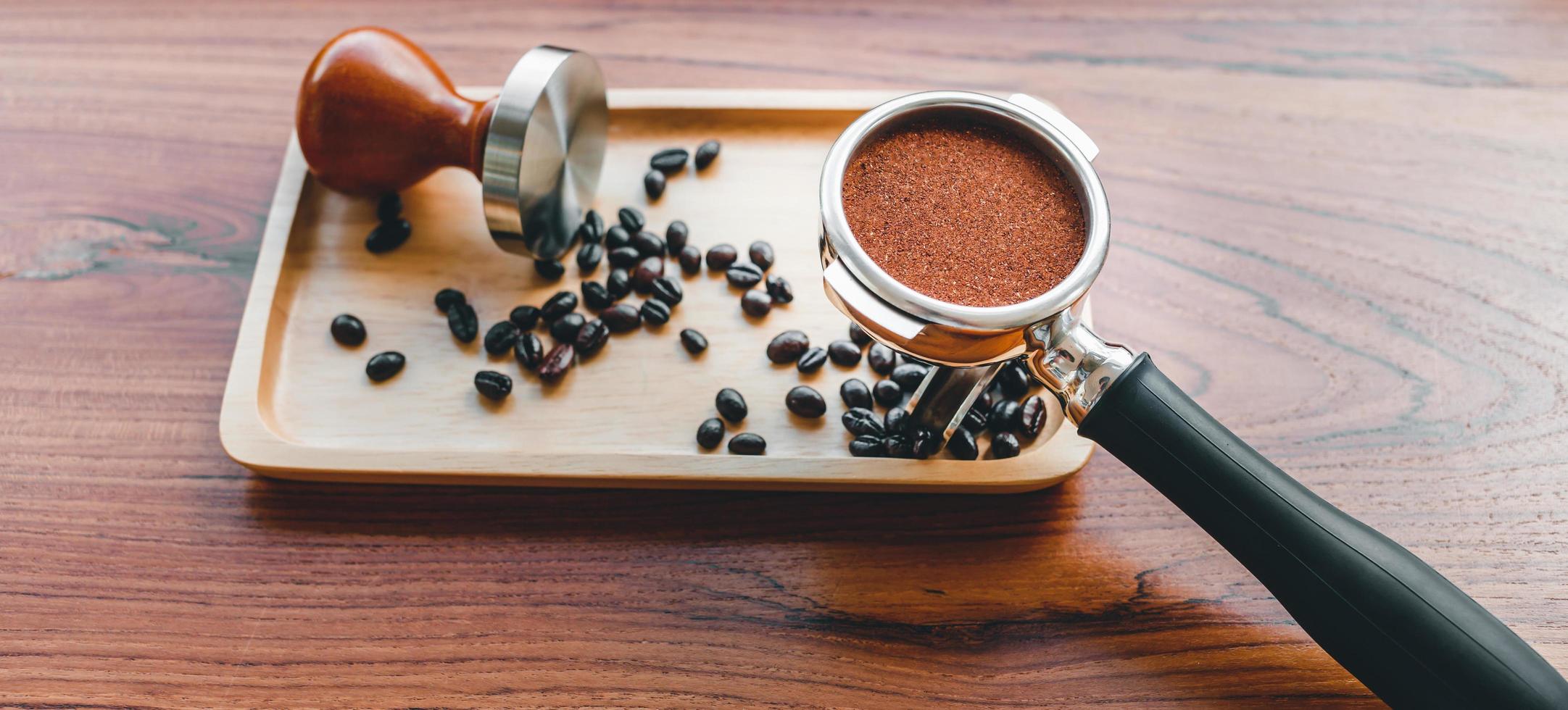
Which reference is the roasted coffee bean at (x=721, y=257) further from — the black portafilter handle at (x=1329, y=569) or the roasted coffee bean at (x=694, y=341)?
the black portafilter handle at (x=1329, y=569)

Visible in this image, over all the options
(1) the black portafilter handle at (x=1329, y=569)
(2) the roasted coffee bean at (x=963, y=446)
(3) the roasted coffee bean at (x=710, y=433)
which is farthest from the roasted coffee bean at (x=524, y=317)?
(1) the black portafilter handle at (x=1329, y=569)

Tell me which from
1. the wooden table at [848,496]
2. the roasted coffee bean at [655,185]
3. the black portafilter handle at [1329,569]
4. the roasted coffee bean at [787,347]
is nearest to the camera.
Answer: the black portafilter handle at [1329,569]

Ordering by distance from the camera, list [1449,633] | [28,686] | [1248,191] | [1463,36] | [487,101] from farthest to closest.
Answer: [1463,36] < [1248,191] < [487,101] < [28,686] < [1449,633]

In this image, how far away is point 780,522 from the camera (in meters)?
0.92

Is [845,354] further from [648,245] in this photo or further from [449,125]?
[449,125]

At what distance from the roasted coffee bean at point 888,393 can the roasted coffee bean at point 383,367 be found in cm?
48

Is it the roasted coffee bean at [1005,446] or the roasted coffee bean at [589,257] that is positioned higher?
the roasted coffee bean at [1005,446]

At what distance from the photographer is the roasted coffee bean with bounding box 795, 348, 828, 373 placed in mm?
956

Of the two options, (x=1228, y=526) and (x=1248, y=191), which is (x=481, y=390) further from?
(x=1248, y=191)

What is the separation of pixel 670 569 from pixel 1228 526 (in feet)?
1.56

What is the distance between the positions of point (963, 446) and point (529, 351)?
433 millimetres

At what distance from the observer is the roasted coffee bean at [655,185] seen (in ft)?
3.54

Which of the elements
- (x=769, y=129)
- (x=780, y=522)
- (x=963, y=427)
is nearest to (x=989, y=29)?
(x=769, y=129)

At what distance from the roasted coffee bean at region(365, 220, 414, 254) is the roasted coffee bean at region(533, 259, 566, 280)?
0.15 m
